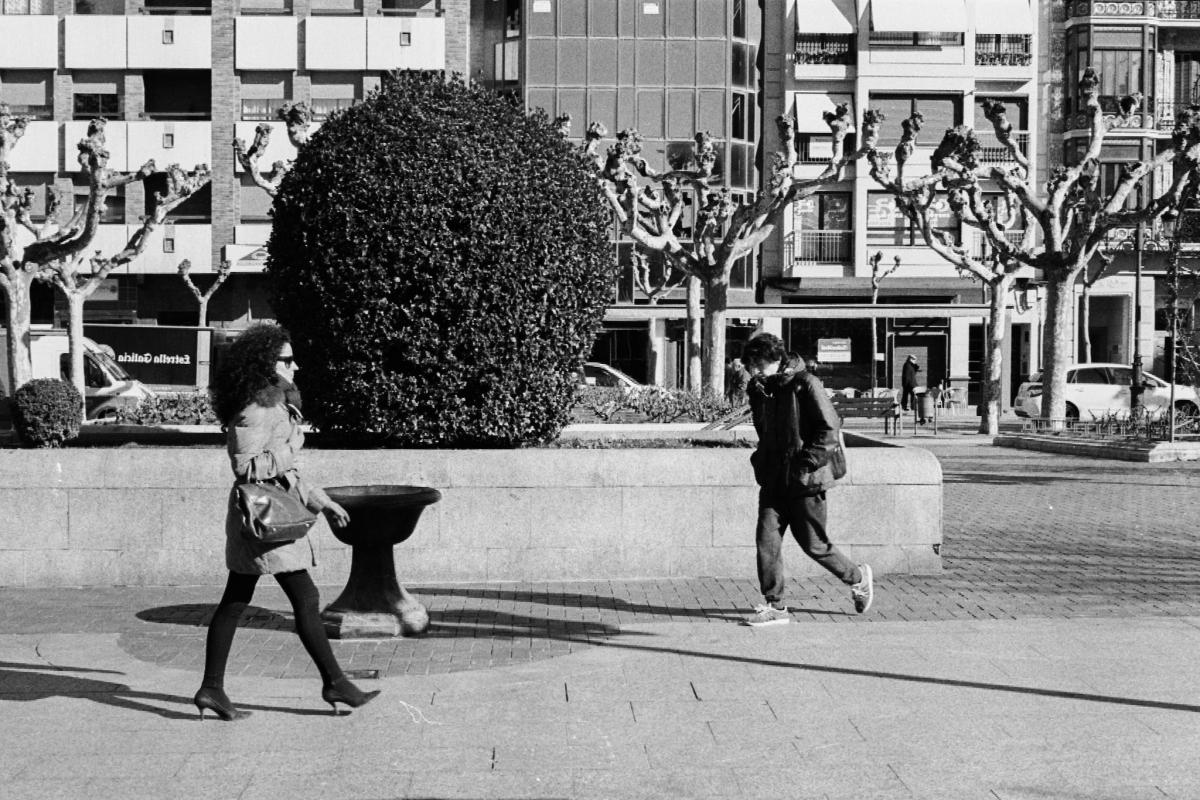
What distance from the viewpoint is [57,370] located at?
1103 inches

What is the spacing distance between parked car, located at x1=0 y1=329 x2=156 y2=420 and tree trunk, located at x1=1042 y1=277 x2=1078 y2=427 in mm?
17008

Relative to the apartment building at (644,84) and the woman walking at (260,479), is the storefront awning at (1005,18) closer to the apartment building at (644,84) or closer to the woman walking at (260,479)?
the apartment building at (644,84)

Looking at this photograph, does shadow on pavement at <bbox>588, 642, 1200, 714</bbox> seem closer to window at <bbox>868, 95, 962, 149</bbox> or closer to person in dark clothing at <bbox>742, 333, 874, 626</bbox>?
person in dark clothing at <bbox>742, 333, 874, 626</bbox>

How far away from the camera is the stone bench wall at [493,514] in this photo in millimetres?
9922

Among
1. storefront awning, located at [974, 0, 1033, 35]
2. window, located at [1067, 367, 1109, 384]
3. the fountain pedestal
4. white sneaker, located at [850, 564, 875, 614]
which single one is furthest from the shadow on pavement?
storefront awning, located at [974, 0, 1033, 35]

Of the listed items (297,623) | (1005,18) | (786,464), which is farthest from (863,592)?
(1005,18)

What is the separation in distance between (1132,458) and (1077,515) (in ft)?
30.4

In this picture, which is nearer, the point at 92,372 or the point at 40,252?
the point at 92,372

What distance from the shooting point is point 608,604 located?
9.35 meters

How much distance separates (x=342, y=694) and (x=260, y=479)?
99cm

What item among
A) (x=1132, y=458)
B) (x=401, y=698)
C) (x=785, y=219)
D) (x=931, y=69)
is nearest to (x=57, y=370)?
(x=1132, y=458)

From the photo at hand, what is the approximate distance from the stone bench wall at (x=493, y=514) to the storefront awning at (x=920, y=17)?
40.1 m

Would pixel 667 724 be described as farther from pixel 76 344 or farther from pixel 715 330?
pixel 76 344

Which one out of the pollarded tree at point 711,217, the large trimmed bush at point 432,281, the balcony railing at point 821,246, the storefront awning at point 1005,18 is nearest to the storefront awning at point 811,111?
the balcony railing at point 821,246
